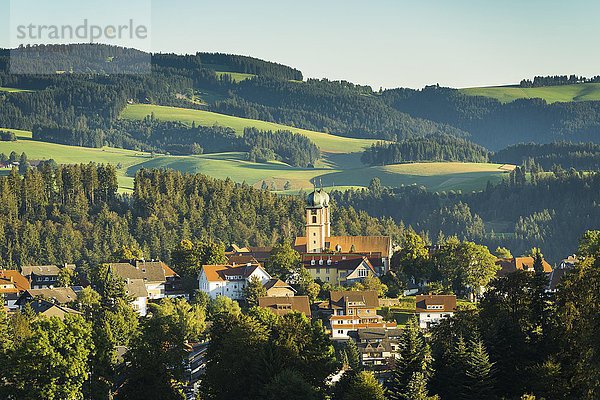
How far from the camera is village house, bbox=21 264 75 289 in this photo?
441 ft

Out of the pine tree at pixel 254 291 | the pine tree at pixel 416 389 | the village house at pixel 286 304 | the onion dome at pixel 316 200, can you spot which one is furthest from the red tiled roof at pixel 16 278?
the pine tree at pixel 416 389

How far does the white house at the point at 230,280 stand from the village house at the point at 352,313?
32.4ft

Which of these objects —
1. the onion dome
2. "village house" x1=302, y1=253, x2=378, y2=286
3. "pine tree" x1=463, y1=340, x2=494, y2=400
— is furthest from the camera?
the onion dome

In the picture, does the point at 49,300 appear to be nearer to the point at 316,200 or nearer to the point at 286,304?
the point at 286,304

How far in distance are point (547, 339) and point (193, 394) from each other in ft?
85.6

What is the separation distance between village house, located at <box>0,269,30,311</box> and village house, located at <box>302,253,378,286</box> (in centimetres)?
2812

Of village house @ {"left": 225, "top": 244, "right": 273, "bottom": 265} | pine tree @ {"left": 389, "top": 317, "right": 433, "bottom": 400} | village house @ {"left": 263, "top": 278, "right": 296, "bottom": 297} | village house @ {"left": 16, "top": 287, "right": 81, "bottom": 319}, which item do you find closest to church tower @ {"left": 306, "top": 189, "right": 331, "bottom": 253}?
village house @ {"left": 225, "top": 244, "right": 273, "bottom": 265}

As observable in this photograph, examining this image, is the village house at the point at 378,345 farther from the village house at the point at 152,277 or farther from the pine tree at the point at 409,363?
the village house at the point at 152,277

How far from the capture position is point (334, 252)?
131500 mm

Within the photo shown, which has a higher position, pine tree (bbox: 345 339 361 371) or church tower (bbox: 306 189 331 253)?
church tower (bbox: 306 189 331 253)

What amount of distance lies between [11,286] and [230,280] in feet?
81.6

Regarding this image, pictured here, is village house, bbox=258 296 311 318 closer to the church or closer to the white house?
the white house

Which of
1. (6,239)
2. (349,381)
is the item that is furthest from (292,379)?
(6,239)

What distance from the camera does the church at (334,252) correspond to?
123 metres
